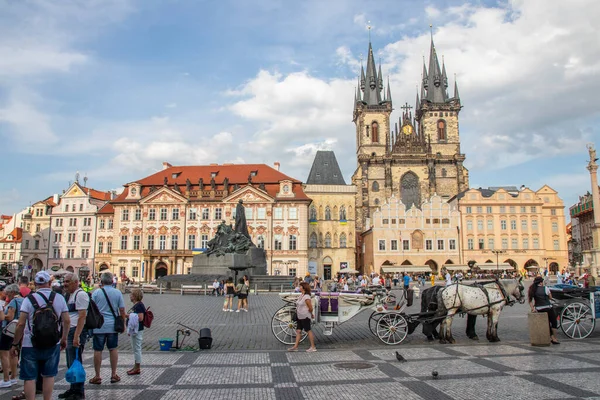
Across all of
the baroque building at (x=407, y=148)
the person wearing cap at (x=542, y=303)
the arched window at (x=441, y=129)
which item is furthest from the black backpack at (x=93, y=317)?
the arched window at (x=441, y=129)

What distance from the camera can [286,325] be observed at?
12078 millimetres

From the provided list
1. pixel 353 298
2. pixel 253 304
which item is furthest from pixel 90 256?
pixel 353 298

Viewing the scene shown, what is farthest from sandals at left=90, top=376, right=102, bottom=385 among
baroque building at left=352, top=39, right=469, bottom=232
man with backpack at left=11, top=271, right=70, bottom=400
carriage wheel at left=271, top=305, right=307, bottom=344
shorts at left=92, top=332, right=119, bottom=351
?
baroque building at left=352, top=39, right=469, bottom=232

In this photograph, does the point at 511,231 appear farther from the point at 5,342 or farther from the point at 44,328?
the point at 44,328

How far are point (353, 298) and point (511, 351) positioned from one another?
11.5 ft

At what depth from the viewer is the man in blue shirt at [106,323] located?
779 centimetres

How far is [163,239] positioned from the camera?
200 ft

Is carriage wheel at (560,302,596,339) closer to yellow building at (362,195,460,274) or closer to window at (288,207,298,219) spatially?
window at (288,207,298,219)

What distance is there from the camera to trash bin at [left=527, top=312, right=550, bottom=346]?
36.3 ft

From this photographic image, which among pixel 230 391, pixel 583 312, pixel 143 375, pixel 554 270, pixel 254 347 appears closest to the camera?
pixel 230 391

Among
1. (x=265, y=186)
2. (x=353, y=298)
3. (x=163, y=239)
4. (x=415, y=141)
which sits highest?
(x=415, y=141)

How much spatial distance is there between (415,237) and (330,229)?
36.4 ft

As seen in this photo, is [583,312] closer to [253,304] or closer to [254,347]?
[254,347]

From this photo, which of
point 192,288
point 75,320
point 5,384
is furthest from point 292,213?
point 75,320
